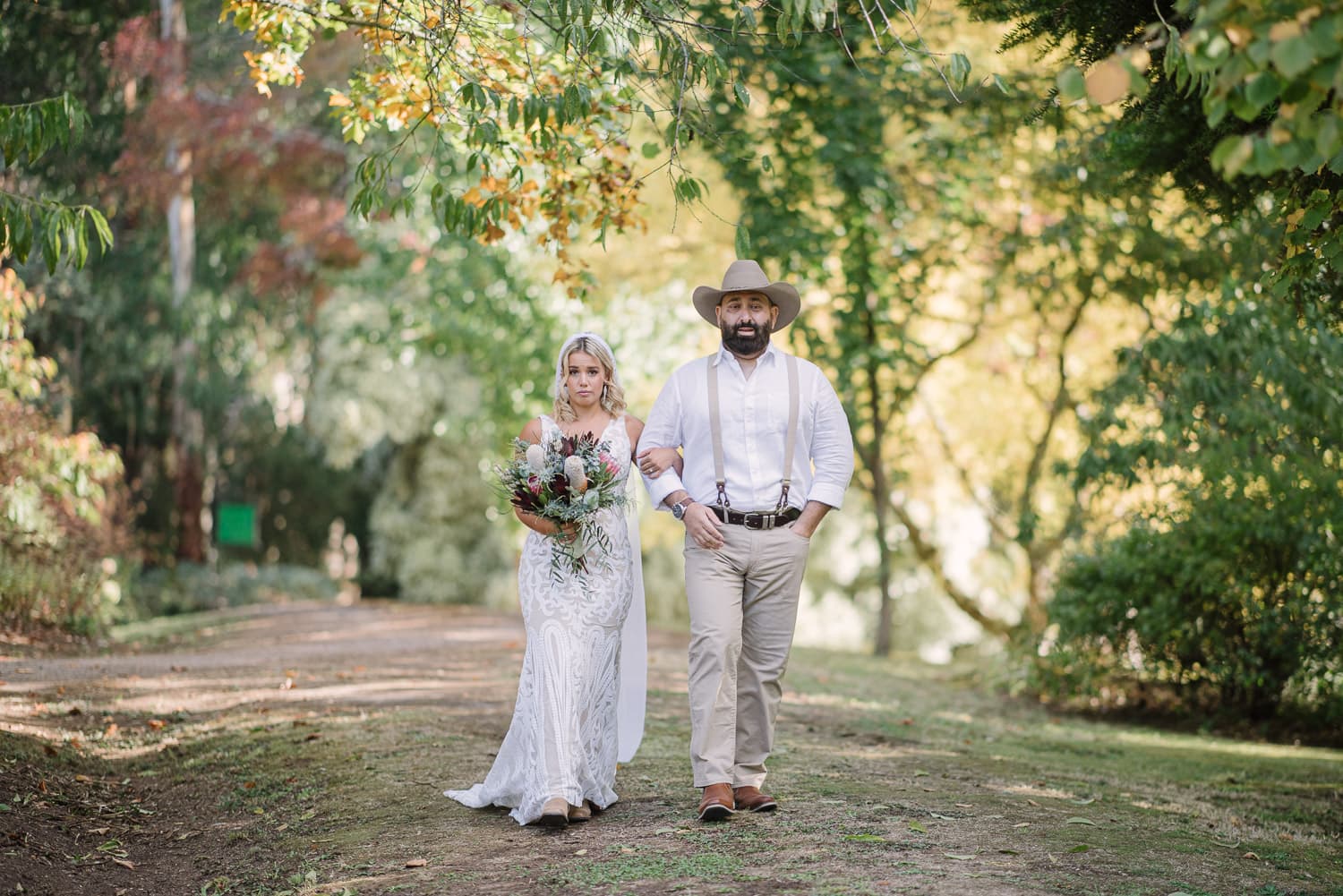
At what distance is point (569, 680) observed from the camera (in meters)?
5.46

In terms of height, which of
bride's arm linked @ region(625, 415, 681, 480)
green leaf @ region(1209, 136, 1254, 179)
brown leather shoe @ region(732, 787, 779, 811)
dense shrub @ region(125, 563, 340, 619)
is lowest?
brown leather shoe @ region(732, 787, 779, 811)

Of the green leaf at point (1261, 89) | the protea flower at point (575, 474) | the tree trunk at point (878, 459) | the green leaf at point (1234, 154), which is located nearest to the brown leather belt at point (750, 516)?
the protea flower at point (575, 474)

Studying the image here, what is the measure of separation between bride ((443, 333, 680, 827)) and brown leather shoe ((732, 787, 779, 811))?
60 centimetres

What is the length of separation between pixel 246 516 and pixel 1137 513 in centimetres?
1616

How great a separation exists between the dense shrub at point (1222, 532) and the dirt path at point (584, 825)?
0.96 m

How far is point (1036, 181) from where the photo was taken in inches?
588

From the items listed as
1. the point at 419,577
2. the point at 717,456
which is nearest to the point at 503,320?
the point at 419,577

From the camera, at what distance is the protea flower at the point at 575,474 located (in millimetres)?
5379

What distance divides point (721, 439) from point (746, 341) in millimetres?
443

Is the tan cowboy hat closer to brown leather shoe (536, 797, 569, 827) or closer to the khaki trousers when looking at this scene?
the khaki trousers

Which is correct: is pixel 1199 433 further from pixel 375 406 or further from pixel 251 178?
pixel 251 178

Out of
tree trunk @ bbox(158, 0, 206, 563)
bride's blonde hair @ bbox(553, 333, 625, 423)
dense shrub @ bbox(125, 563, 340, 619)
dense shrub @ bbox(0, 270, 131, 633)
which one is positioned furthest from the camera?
tree trunk @ bbox(158, 0, 206, 563)

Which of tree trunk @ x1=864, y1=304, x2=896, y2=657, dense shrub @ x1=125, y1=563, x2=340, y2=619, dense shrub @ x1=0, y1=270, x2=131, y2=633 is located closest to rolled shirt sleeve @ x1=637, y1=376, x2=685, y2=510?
dense shrub @ x1=0, y1=270, x2=131, y2=633

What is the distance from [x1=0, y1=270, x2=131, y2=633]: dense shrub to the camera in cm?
1209
